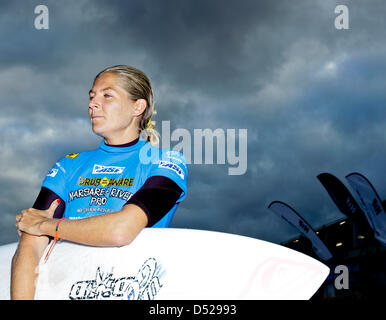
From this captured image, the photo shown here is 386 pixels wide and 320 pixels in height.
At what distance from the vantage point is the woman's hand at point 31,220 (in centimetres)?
183

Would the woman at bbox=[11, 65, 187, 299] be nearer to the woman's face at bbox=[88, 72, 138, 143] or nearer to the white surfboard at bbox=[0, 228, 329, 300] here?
the woman's face at bbox=[88, 72, 138, 143]

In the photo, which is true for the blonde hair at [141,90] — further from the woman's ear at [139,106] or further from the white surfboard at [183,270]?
the white surfboard at [183,270]

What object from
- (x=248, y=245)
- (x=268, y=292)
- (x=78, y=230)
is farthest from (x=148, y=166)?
(x=268, y=292)

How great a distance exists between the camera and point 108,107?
208cm

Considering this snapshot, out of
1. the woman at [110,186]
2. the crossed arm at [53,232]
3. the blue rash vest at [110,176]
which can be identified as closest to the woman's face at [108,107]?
the woman at [110,186]

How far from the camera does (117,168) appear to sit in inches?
81.2

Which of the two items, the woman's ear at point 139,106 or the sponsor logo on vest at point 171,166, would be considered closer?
the sponsor logo on vest at point 171,166

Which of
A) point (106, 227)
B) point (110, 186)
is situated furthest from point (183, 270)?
point (110, 186)

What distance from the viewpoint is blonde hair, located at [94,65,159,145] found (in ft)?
7.06

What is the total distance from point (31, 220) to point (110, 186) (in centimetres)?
42

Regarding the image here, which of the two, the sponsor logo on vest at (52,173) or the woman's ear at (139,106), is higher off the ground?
the woman's ear at (139,106)

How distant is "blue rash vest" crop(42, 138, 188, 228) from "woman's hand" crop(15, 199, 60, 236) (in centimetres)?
16

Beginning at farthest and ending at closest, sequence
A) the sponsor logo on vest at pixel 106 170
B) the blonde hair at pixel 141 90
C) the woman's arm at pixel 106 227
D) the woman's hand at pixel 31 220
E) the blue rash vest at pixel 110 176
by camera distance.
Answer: the blonde hair at pixel 141 90 < the sponsor logo on vest at pixel 106 170 < the blue rash vest at pixel 110 176 < the woman's hand at pixel 31 220 < the woman's arm at pixel 106 227

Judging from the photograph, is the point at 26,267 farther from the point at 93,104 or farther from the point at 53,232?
the point at 93,104
